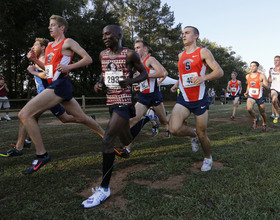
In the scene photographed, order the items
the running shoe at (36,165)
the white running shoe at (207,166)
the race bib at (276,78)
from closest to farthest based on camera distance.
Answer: the running shoe at (36,165) < the white running shoe at (207,166) < the race bib at (276,78)

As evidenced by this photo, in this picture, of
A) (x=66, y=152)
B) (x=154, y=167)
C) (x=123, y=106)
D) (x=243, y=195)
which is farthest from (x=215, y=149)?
(x=66, y=152)

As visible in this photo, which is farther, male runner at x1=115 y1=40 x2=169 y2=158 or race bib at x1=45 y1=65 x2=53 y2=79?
male runner at x1=115 y1=40 x2=169 y2=158

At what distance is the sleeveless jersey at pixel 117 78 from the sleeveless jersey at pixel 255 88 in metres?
6.06

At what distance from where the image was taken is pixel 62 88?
11.2 feet

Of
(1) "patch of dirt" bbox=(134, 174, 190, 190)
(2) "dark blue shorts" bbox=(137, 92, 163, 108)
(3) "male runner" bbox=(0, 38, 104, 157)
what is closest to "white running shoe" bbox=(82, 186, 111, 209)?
(1) "patch of dirt" bbox=(134, 174, 190, 190)

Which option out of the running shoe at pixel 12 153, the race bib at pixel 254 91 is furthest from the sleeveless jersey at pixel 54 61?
the race bib at pixel 254 91

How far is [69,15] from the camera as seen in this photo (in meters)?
22.5

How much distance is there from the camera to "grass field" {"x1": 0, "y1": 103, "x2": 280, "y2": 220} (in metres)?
2.18

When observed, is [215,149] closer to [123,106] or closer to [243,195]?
[243,195]

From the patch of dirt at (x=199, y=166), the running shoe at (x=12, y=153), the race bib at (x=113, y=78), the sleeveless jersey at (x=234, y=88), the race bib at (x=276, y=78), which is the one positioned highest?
the race bib at (x=113, y=78)

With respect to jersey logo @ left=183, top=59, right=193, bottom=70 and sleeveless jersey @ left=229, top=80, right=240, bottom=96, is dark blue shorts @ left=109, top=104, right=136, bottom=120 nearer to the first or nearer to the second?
jersey logo @ left=183, top=59, right=193, bottom=70

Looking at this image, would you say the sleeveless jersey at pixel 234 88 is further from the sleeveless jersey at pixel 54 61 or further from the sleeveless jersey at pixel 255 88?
the sleeveless jersey at pixel 54 61

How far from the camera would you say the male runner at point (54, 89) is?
10.4ft

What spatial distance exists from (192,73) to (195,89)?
0.87 feet
